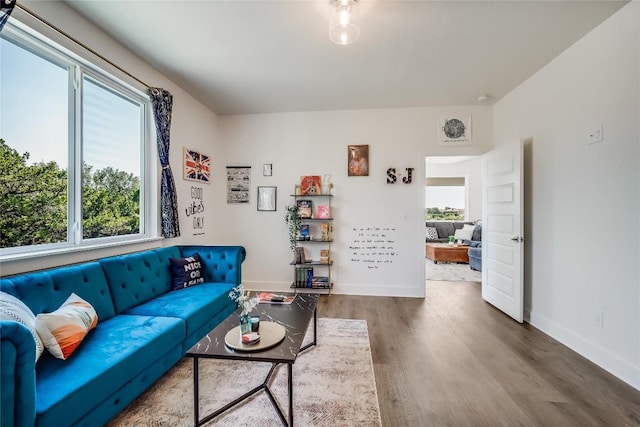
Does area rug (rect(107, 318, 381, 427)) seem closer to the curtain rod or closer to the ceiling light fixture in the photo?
the ceiling light fixture

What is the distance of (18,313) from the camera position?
1.32 meters

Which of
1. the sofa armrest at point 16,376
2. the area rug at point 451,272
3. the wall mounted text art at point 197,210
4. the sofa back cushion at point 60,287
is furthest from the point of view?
the area rug at point 451,272

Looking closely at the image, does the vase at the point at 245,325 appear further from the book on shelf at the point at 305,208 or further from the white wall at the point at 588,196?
the white wall at the point at 588,196

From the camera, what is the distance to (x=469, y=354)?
→ 7.61 feet

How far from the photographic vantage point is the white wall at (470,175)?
8062 millimetres

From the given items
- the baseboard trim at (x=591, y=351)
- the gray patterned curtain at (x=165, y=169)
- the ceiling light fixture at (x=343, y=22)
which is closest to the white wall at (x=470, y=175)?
the baseboard trim at (x=591, y=351)

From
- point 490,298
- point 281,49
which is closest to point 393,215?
point 490,298

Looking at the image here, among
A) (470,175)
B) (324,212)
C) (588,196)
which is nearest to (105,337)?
(324,212)

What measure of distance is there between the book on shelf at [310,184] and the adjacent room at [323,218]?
79 millimetres

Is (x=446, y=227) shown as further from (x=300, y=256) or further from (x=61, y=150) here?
(x=61, y=150)

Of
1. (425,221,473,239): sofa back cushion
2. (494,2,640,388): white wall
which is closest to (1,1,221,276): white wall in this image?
(494,2,640,388): white wall

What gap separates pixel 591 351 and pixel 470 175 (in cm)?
673

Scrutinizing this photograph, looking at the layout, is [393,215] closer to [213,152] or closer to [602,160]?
[602,160]

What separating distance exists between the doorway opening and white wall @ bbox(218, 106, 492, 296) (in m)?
2.82
